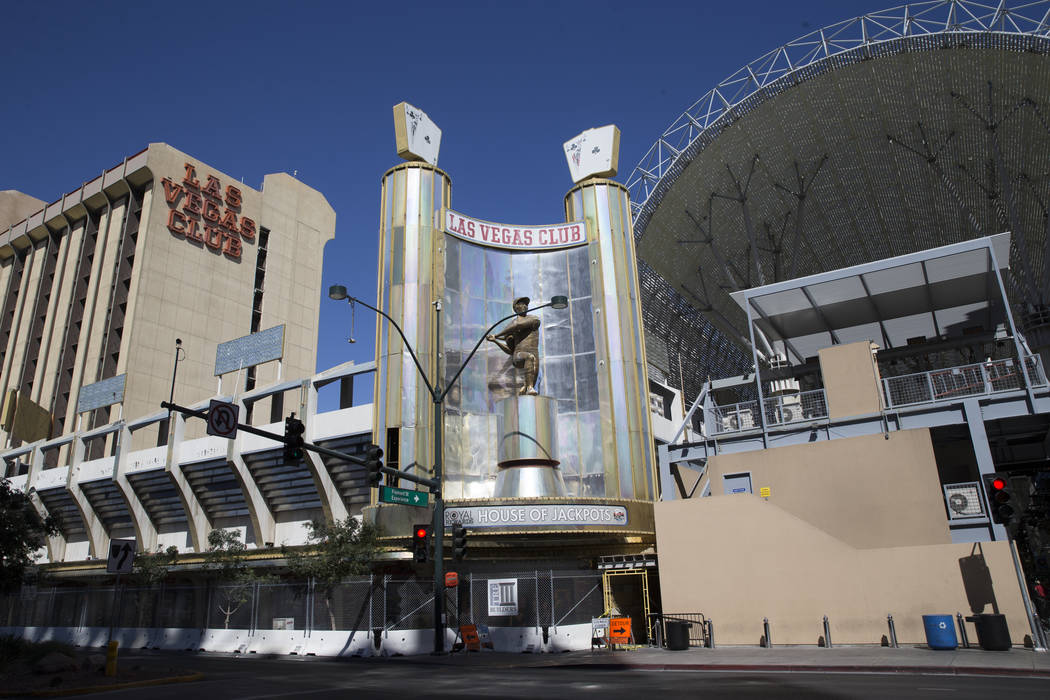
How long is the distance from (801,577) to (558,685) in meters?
11.2

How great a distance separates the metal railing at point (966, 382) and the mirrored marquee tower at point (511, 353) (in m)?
10.2

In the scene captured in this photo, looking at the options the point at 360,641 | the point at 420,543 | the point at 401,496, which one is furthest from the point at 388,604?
the point at 401,496

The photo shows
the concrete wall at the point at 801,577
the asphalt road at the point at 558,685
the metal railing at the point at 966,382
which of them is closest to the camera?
the asphalt road at the point at 558,685

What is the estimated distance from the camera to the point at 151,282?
2346 inches

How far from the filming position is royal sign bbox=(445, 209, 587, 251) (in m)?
34.2

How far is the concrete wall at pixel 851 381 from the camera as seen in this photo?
24969mm

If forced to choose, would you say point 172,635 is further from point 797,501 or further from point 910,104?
point 910,104

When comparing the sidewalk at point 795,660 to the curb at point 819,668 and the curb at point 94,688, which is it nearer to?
the curb at point 819,668

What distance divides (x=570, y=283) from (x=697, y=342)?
1783 centimetres

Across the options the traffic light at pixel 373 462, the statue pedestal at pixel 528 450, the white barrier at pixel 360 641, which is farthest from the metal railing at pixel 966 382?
the traffic light at pixel 373 462

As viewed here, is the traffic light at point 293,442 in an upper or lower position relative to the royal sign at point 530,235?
lower

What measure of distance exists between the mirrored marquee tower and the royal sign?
57mm

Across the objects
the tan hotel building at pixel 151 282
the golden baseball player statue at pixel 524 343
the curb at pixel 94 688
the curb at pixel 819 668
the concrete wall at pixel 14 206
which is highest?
the concrete wall at pixel 14 206

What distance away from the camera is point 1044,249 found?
3803 cm
